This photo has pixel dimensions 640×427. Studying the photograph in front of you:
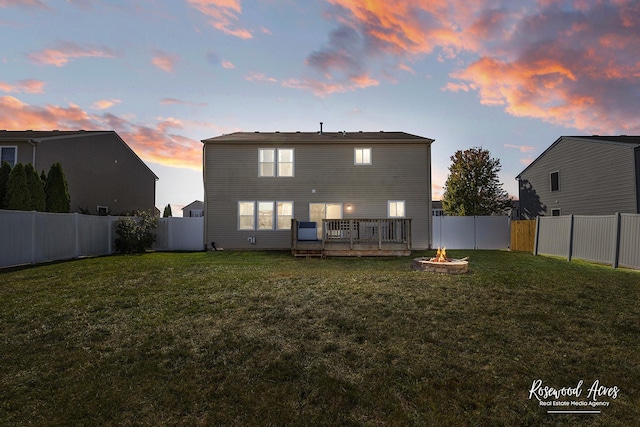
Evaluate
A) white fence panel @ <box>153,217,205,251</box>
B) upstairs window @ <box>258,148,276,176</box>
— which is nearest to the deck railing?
upstairs window @ <box>258,148,276,176</box>

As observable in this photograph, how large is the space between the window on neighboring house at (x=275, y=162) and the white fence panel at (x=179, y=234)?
4.28m

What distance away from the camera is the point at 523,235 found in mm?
16188

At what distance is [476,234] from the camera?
1769cm

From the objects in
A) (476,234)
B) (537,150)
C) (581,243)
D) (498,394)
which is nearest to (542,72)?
(581,243)

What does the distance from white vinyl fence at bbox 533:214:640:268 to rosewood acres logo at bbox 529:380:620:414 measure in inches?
359

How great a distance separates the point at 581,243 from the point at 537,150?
1302cm

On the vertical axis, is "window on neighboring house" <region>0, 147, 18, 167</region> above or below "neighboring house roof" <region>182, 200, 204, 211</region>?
→ above

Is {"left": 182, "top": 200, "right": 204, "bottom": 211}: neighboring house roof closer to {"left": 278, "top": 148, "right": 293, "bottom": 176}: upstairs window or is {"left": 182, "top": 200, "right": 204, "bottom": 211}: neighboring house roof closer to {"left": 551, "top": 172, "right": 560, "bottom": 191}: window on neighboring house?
{"left": 278, "top": 148, "right": 293, "bottom": 176}: upstairs window

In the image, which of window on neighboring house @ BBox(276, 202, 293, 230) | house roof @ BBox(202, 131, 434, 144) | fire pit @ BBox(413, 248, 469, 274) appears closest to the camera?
fire pit @ BBox(413, 248, 469, 274)

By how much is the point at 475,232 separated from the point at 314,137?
1031cm


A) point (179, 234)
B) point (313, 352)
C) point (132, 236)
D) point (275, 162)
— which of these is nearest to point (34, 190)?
point (132, 236)

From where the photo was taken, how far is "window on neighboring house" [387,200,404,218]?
15.3 m

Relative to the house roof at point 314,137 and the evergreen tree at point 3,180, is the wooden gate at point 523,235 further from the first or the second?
the evergreen tree at point 3,180

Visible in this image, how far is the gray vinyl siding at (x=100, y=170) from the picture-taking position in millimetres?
17719
